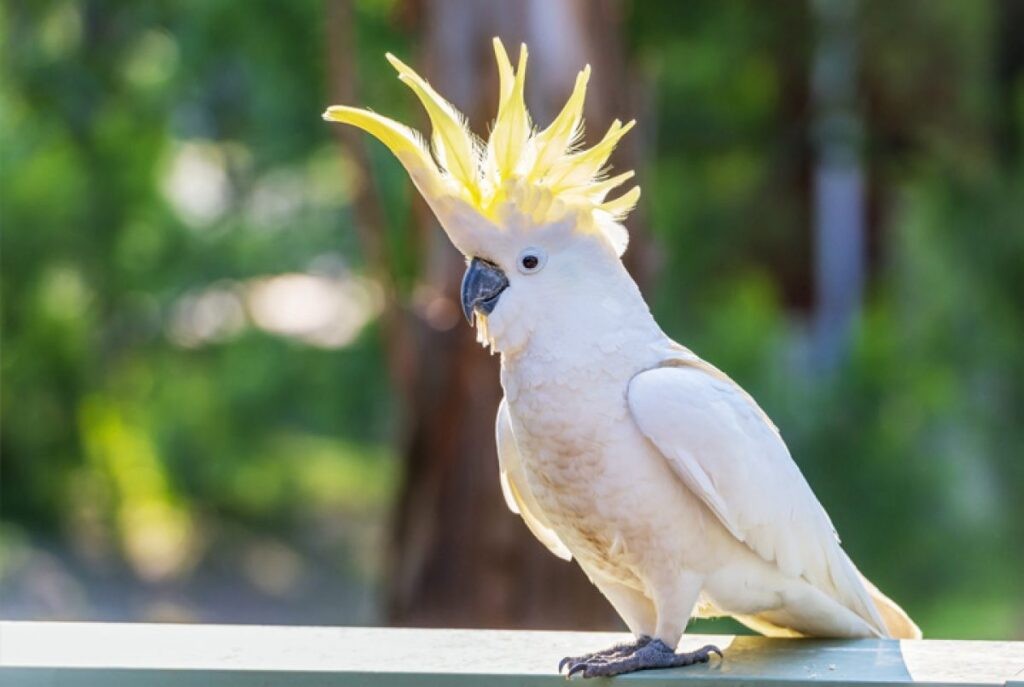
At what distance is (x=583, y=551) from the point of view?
4.66 ft

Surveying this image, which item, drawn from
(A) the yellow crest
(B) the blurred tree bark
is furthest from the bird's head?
(B) the blurred tree bark

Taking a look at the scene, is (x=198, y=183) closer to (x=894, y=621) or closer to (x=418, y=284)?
(x=418, y=284)

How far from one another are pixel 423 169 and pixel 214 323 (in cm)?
270

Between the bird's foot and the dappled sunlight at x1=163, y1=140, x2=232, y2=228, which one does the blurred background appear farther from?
the bird's foot

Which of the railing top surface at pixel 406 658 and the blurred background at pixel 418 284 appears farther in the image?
the blurred background at pixel 418 284

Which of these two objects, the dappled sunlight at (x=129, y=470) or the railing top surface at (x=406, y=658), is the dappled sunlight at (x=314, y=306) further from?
the railing top surface at (x=406, y=658)

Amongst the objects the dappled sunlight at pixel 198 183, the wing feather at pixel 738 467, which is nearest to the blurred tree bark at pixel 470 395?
the dappled sunlight at pixel 198 183

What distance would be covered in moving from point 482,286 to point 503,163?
124 millimetres

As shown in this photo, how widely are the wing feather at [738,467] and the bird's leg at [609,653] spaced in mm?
155

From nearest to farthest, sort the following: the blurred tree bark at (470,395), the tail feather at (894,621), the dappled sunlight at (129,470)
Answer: the tail feather at (894,621), the blurred tree bark at (470,395), the dappled sunlight at (129,470)

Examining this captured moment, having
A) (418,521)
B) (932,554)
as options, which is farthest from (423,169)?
(932,554)

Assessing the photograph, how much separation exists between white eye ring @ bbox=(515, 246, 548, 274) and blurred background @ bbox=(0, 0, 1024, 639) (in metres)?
1.59

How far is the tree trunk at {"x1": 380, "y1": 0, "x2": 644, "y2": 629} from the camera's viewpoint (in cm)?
294

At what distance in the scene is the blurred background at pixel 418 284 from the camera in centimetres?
304
